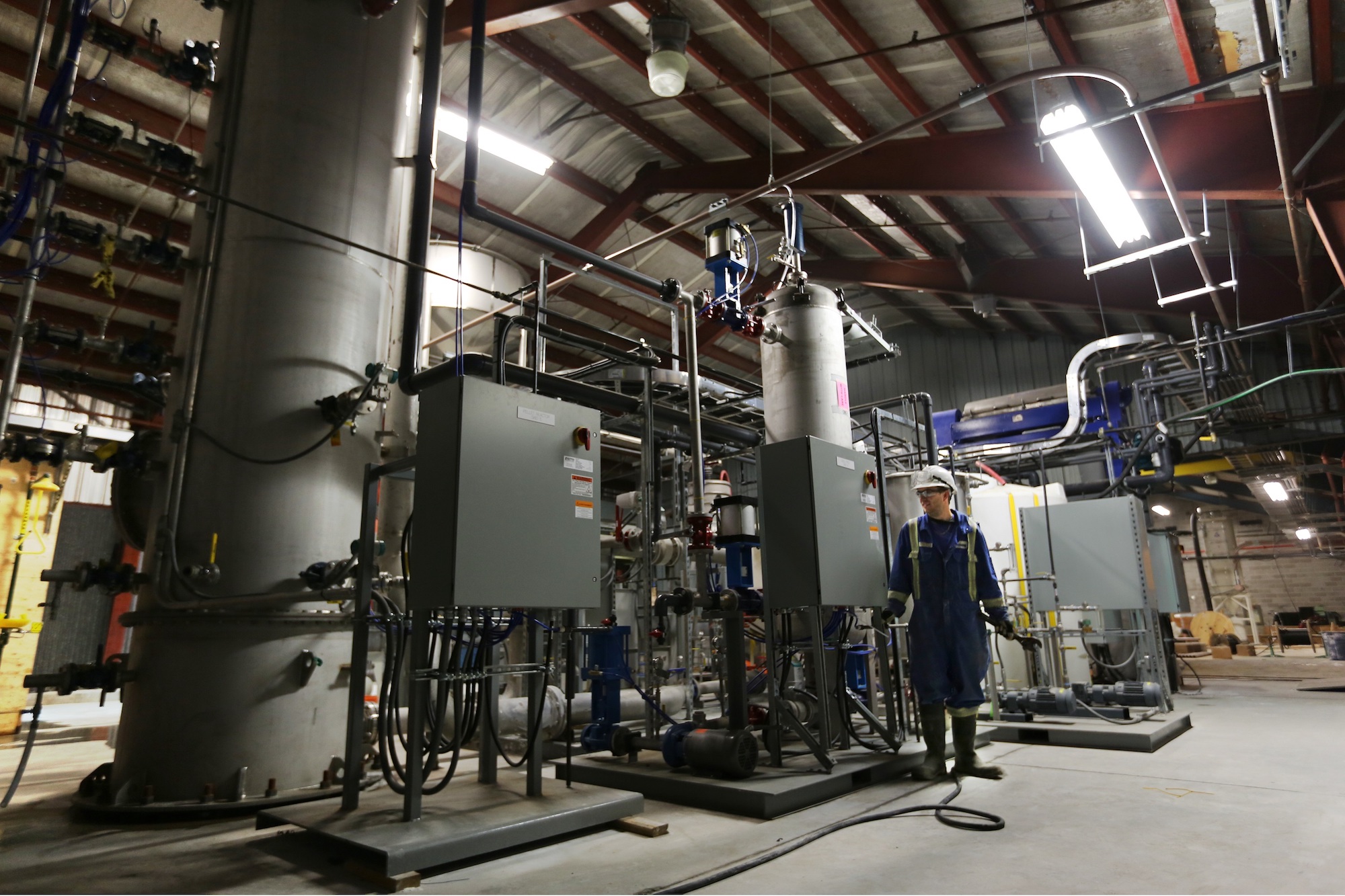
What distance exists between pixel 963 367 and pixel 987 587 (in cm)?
1218

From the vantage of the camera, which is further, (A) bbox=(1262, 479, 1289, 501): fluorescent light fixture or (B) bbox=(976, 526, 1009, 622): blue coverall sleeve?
(A) bbox=(1262, 479, 1289, 501): fluorescent light fixture

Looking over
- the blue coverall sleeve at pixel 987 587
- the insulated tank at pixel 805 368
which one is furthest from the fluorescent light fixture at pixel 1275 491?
the blue coverall sleeve at pixel 987 587

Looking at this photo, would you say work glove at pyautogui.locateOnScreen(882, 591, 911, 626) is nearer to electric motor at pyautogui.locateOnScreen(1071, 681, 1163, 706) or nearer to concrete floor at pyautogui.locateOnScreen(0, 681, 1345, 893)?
concrete floor at pyautogui.locateOnScreen(0, 681, 1345, 893)

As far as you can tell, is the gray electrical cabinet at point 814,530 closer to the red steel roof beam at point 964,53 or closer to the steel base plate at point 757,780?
the steel base plate at point 757,780

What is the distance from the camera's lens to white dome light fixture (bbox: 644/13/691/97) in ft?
20.8

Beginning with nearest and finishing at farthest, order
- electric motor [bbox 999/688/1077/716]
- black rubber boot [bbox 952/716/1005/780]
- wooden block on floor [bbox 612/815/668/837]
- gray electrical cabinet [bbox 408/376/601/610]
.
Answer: gray electrical cabinet [bbox 408/376/601/610] < wooden block on floor [bbox 612/815/668/837] < black rubber boot [bbox 952/716/1005/780] < electric motor [bbox 999/688/1077/716]

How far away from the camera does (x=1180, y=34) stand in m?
5.71

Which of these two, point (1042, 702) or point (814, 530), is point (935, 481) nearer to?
point (814, 530)

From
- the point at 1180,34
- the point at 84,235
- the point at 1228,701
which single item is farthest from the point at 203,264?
the point at 1228,701

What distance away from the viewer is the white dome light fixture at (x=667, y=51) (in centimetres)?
635

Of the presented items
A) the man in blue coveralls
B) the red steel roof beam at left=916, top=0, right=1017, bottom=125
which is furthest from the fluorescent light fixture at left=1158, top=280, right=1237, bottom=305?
the man in blue coveralls

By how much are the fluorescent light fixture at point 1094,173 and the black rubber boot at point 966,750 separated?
391cm

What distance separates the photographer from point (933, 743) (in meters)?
4.24

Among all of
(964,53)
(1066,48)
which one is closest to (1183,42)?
(1066,48)
